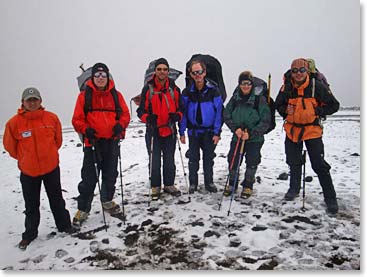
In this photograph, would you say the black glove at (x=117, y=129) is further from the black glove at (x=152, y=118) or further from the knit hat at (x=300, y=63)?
the knit hat at (x=300, y=63)

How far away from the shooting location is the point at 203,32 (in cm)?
555

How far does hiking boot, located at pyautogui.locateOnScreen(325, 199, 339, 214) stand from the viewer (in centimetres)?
433

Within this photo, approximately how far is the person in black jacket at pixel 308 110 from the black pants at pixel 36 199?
3.50 meters

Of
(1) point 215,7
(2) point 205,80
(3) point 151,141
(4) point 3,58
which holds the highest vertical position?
(1) point 215,7

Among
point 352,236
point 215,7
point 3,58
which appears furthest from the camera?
point 215,7

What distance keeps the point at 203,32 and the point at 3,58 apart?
137 inches

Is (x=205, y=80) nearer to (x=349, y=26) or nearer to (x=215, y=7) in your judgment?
(x=215, y=7)

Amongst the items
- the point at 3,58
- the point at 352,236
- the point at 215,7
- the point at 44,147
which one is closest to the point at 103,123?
the point at 44,147

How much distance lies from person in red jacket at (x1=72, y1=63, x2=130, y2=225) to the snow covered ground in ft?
1.94

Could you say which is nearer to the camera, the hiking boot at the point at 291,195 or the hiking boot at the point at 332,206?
the hiking boot at the point at 332,206

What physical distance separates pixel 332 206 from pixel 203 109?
2.49 metres

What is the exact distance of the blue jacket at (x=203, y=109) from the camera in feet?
16.4

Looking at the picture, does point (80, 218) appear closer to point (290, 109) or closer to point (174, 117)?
point (174, 117)

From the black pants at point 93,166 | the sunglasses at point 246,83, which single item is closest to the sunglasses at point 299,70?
the sunglasses at point 246,83
